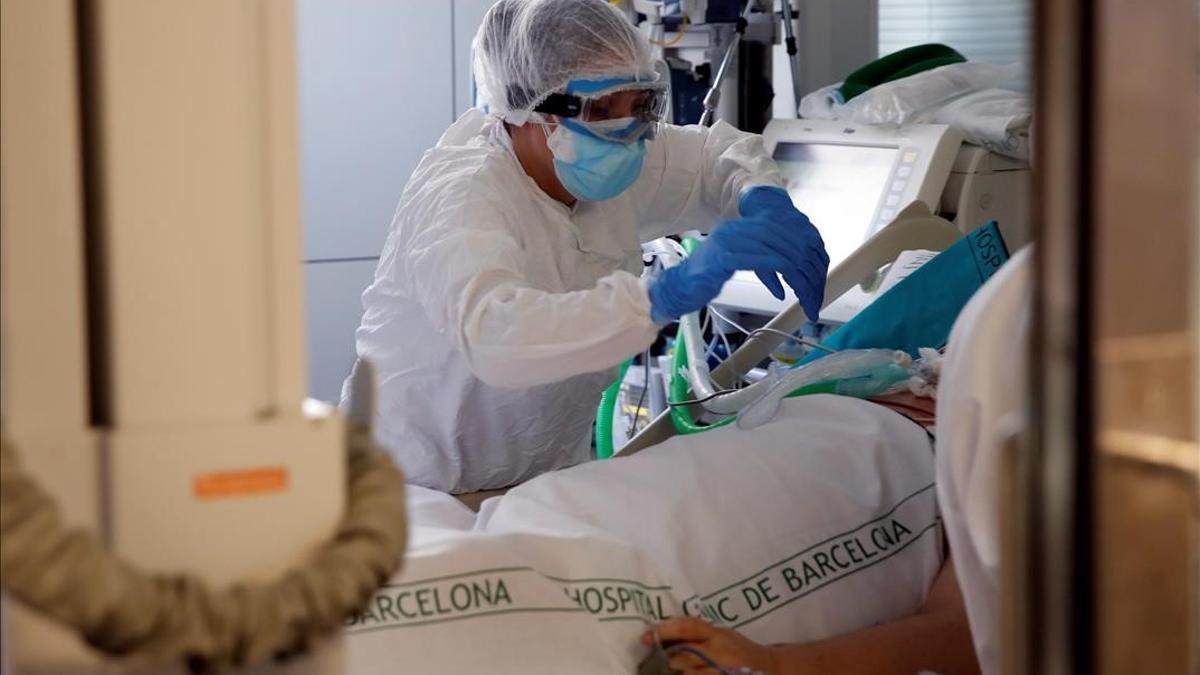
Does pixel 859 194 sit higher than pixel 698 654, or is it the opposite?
pixel 859 194

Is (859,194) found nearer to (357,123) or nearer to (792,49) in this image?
(792,49)

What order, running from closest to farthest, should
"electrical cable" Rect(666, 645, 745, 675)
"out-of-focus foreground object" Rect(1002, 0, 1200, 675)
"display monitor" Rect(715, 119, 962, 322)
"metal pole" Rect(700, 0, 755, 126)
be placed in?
"out-of-focus foreground object" Rect(1002, 0, 1200, 675) → "electrical cable" Rect(666, 645, 745, 675) → "display monitor" Rect(715, 119, 962, 322) → "metal pole" Rect(700, 0, 755, 126)

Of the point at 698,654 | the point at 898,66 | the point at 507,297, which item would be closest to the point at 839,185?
the point at 898,66

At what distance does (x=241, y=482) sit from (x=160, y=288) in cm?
13

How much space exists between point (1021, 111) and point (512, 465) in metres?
1.54

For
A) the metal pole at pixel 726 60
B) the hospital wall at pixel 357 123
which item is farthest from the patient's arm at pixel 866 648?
the hospital wall at pixel 357 123

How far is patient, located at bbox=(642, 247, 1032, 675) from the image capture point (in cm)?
126

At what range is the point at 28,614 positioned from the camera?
0.80 m

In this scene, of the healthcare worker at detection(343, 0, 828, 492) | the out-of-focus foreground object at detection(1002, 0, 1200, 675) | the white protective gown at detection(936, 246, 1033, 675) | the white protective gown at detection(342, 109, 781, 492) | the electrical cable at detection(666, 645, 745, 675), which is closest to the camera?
the out-of-focus foreground object at detection(1002, 0, 1200, 675)

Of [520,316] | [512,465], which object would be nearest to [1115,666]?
[520,316]

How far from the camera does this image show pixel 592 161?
7.68ft

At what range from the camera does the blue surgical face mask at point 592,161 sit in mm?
2332

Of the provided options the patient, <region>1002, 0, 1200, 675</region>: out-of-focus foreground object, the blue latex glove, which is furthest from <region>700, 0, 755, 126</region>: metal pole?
<region>1002, 0, 1200, 675</region>: out-of-focus foreground object

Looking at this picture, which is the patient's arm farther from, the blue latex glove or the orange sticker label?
the orange sticker label
